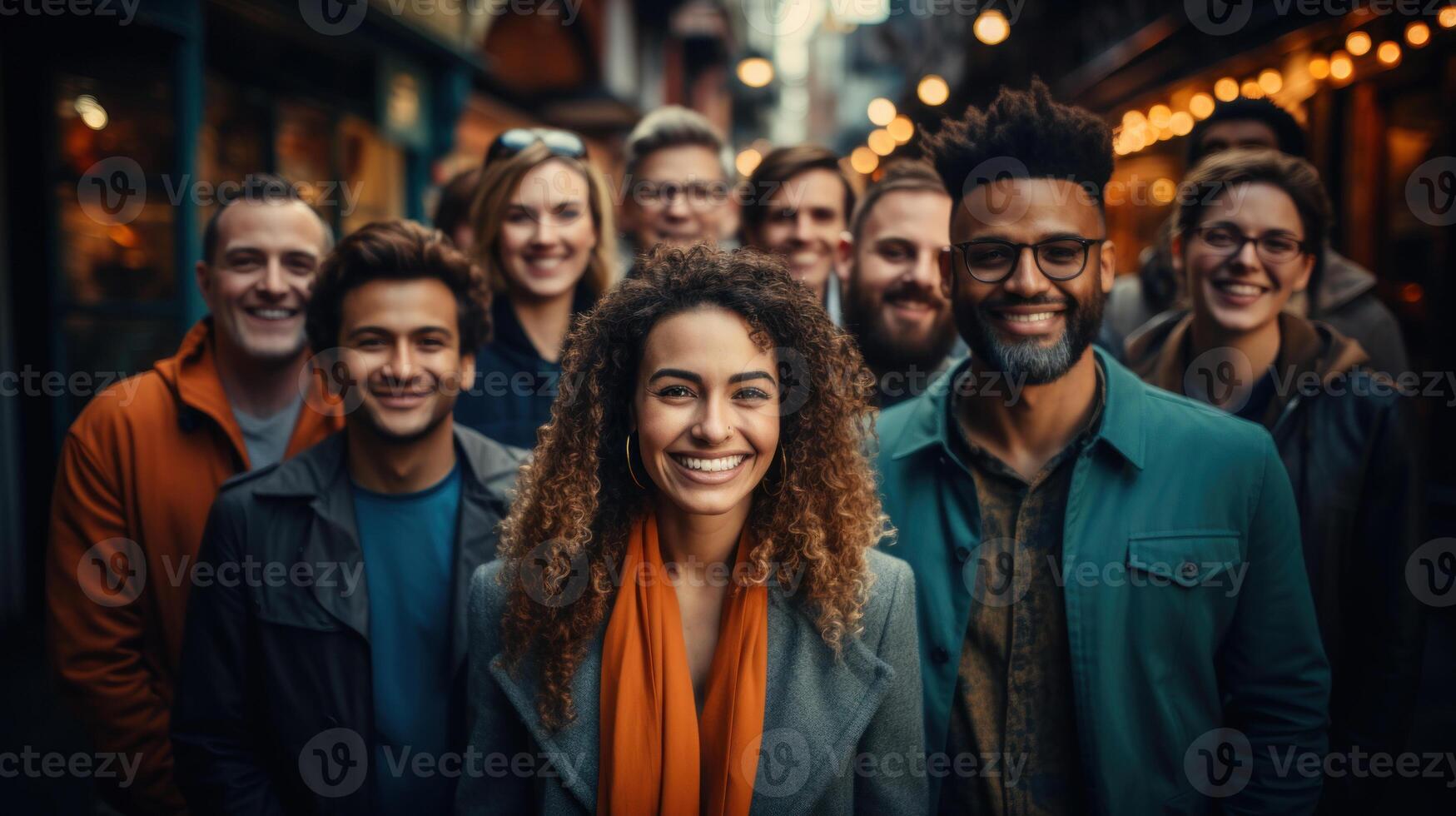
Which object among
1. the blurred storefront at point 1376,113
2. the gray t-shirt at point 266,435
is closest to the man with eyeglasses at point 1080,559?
the gray t-shirt at point 266,435

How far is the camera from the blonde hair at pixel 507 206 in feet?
11.9

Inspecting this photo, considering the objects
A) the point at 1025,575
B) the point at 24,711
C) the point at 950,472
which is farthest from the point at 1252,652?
the point at 24,711

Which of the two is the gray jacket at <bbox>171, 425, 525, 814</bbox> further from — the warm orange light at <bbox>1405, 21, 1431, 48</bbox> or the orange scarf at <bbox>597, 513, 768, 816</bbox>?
the warm orange light at <bbox>1405, 21, 1431, 48</bbox>

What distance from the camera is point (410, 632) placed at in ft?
8.25

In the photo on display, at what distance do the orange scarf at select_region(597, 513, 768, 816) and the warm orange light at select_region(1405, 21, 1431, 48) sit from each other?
22.0 feet

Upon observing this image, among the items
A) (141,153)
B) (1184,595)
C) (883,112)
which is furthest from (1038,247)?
(883,112)

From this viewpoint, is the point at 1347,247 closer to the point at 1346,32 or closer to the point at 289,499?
the point at 1346,32

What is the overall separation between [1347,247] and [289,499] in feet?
25.9

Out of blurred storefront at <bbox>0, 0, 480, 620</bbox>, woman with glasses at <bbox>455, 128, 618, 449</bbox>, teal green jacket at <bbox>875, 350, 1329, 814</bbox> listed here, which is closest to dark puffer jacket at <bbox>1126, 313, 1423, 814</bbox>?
teal green jacket at <bbox>875, 350, 1329, 814</bbox>

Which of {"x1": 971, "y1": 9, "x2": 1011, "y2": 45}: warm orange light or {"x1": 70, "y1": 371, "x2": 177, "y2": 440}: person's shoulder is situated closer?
{"x1": 70, "y1": 371, "x2": 177, "y2": 440}: person's shoulder

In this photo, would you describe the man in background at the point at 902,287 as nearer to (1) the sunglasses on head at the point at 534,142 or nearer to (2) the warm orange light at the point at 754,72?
(1) the sunglasses on head at the point at 534,142

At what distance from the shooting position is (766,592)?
2203 mm

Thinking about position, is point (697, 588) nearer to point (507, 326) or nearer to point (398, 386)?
point (398, 386)

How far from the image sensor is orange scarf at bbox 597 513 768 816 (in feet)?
6.61
